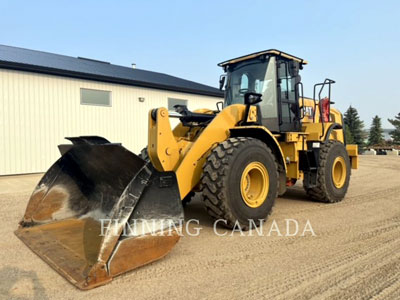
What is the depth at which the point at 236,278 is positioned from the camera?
8.80 ft

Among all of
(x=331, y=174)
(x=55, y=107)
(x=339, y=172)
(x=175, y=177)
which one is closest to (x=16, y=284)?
(x=175, y=177)

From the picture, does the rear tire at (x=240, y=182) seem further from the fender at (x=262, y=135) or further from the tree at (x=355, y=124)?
the tree at (x=355, y=124)

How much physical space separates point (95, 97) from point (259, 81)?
7988 mm

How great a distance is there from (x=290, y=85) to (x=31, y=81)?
8379 mm

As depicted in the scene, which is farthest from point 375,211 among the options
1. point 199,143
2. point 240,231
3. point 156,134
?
point 156,134

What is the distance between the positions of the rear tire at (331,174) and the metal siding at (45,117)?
27.3ft

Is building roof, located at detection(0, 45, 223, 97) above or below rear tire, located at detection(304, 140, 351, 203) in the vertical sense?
above

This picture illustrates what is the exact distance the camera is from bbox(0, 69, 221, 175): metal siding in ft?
30.8

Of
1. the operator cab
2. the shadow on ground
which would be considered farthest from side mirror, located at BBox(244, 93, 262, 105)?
the shadow on ground

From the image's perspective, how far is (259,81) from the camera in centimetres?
504

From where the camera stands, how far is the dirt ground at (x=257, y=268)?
2.44 m

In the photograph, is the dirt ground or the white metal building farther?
the white metal building

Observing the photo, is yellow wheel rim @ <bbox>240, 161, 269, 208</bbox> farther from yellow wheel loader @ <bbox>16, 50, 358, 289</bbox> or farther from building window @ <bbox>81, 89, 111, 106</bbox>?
building window @ <bbox>81, 89, 111, 106</bbox>

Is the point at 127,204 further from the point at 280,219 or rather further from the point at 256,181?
the point at 280,219
